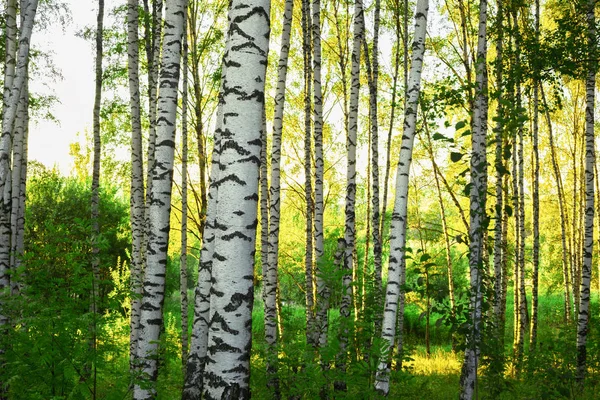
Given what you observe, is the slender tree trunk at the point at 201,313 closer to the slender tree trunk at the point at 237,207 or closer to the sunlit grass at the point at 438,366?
the slender tree trunk at the point at 237,207

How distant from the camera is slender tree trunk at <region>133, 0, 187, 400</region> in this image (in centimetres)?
463

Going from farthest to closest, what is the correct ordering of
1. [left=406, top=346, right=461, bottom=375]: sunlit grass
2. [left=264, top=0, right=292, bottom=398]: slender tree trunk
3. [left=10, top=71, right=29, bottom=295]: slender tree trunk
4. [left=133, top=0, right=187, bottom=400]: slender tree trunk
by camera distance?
[left=406, top=346, right=461, bottom=375]: sunlit grass → [left=264, top=0, right=292, bottom=398]: slender tree trunk → [left=10, top=71, right=29, bottom=295]: slender tree trunk → [left=133, top=0, right=187, bottom=400]: slender tree trunk

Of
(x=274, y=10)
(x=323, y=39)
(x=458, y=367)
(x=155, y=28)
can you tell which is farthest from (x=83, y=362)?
(x=323, y=39)

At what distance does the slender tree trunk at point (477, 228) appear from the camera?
540 centimetres

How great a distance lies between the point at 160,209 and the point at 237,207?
199 cm

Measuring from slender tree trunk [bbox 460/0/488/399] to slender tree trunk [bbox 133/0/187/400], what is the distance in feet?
10.5

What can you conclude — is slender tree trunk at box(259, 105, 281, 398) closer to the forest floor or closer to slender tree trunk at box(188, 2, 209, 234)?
the forest floor

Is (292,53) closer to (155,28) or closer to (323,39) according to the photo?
(323,39)

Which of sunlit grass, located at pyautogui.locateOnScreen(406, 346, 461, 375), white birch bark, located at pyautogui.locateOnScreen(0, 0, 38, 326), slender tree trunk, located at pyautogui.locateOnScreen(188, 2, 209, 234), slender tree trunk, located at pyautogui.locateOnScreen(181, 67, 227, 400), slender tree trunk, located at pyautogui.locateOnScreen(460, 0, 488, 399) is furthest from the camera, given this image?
sunlit grass, located at pyautogui.locateOnScreen(406, 346, 461, 375)

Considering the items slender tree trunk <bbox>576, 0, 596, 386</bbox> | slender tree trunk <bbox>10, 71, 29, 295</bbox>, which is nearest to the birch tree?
slender tree trunk <bbox>10, 71, 29, 295</bbox>

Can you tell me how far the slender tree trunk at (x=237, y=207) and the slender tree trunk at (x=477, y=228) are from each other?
2.94 m

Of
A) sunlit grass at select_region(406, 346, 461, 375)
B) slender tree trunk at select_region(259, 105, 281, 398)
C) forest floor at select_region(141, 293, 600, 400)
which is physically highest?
slender tree trunk at select_region(259, 105, 281, 398)

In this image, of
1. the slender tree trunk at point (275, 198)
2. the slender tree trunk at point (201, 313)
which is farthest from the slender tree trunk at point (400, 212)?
the slender tree trunk at point (275, 198)

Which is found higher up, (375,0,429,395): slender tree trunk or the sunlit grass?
(375,0,429,395): slender tree trunk
